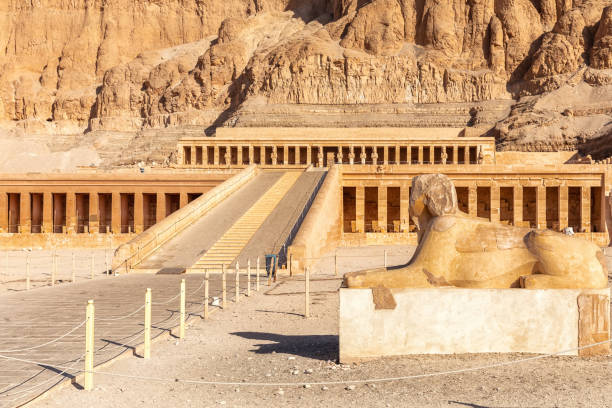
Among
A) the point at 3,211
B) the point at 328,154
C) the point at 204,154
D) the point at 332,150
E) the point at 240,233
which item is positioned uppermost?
the point at 332,150

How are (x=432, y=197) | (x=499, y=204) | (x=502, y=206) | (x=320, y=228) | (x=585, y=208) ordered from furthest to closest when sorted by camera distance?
(x=502, y=206), (x=499, y=204), (x=585, y=208), (x=320, y=228), (x=432, y=197)

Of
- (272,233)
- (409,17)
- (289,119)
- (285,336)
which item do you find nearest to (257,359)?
(285,336)

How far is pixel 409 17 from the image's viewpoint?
85.2m

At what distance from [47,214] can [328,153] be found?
27926 mm

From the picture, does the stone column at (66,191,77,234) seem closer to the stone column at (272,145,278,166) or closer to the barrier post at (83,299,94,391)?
the stone column at (272,145,278,166)

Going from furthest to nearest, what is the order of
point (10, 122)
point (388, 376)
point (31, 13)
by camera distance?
point (31, 13), point (10, 122), point (388, 376)

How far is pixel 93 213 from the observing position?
36281 mm

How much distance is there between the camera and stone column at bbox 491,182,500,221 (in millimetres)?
34125

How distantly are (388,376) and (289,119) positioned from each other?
209ft

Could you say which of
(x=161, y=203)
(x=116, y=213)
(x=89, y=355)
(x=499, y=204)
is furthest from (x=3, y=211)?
(x=89, y=355)

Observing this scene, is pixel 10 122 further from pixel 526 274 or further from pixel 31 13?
pixel 526 274

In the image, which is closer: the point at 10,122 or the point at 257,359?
the point at 257,359

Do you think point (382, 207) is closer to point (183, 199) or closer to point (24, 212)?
point (183, 199)

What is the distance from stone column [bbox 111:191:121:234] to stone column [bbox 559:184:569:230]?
23427mm
